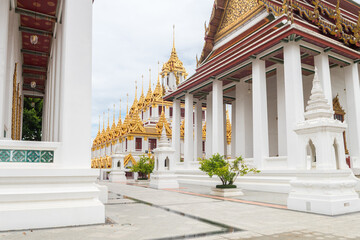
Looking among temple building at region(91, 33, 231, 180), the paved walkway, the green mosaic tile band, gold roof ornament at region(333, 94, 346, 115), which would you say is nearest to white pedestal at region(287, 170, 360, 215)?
the paved walkway

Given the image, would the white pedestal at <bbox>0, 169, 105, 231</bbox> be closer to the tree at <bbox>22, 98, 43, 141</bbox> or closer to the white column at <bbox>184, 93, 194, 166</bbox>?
the white column at <bbox>184, 93, 194, 166</bbox>

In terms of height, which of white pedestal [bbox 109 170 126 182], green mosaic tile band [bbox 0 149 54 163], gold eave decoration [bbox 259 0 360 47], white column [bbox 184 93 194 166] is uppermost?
gold eave decoration [bbox 259 0 360 47]

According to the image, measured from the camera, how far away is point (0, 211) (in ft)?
16.1

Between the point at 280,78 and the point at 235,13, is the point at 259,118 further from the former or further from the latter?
the point at 235,13

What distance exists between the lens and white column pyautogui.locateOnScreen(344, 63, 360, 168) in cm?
1448

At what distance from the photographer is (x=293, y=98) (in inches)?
500

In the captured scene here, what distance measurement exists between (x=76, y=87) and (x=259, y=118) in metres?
9.71

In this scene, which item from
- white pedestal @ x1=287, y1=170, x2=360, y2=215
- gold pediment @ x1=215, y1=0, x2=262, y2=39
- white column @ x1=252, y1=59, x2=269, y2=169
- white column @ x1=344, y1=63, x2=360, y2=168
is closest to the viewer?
white pedestal @ x1=287, y1=170, x2=360, y2=215

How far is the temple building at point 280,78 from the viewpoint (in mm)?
12328

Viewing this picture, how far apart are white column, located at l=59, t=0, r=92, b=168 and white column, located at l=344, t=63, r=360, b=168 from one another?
502 inches

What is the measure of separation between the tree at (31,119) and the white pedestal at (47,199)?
1452cm

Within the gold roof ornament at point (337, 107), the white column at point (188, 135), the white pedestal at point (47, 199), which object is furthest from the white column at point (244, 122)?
the white pedestal at point (47, 199)

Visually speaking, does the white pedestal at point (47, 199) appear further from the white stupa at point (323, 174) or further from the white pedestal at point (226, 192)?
the white pedestal at point (226, 192)

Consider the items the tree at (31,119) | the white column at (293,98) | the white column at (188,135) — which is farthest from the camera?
the white column at (188,135)
